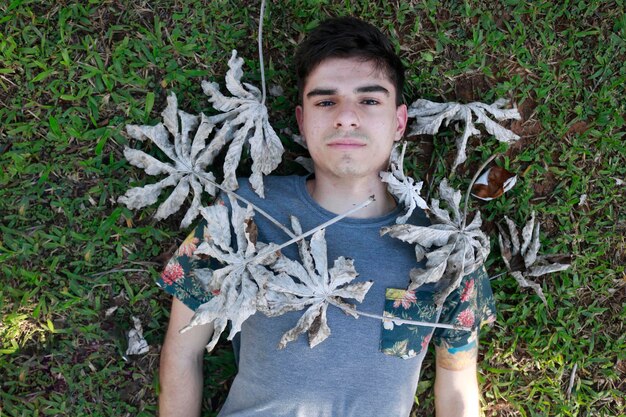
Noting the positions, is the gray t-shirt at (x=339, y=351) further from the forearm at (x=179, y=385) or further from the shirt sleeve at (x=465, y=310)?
the forearm at (x=179, y=385)

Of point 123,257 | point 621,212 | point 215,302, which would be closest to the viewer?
point 215,302

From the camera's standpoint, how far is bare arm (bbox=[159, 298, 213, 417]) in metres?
2.61

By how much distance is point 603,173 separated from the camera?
117 inches

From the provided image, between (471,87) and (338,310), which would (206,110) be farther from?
(471,87)

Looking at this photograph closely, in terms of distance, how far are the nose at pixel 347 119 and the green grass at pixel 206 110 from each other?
504 millimetres

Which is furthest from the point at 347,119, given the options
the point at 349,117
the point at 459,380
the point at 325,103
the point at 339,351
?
the point at 459,380

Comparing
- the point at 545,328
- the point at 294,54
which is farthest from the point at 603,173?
the point at 294,54

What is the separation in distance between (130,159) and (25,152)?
1.63 feet

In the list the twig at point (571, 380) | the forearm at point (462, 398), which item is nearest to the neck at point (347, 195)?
the forearm at point (462, 398)

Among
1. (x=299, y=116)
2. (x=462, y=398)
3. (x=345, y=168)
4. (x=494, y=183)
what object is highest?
(x=299, y=116)

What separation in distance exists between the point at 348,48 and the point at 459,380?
5.18 feet

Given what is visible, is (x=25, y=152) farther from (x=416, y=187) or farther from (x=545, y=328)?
(x=545, y=328)

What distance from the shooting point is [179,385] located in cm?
265

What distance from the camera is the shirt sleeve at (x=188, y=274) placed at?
2508 millimetres
